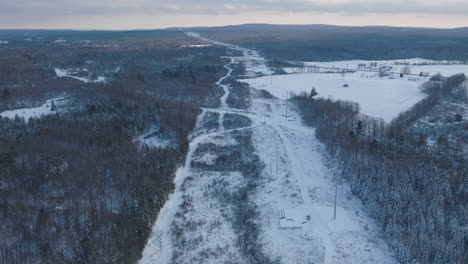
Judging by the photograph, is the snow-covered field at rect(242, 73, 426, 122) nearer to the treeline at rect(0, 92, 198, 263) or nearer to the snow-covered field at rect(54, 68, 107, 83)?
the treeline at rect(0, 92, 198, 263)

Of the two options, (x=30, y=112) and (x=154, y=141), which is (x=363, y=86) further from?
(x=30, y=112)

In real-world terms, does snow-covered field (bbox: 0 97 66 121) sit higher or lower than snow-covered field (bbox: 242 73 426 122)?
lower

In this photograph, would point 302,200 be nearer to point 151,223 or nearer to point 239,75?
point 151,223

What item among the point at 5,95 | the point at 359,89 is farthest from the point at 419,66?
the point at 5,95

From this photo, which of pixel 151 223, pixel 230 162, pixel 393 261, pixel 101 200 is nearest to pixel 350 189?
pixel 393 261

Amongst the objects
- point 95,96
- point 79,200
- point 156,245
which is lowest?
point 156,245

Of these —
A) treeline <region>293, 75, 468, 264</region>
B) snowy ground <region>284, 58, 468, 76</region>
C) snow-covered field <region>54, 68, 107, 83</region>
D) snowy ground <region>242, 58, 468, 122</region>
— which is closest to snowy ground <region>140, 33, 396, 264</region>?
treeline <region>293, 75, 468, 264</region>
